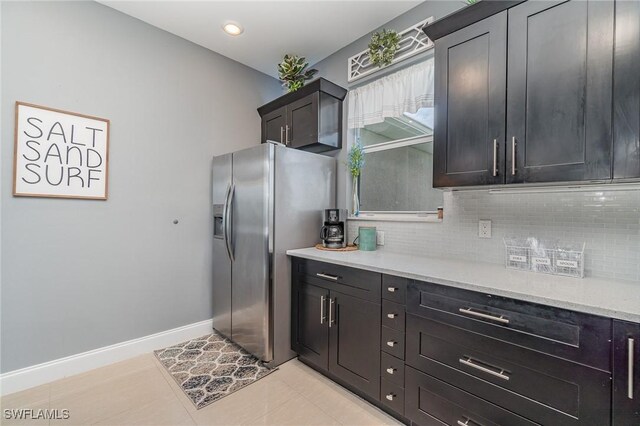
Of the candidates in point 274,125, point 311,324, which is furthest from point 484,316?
point 274,125

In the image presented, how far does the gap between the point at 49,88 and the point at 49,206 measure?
0.87m

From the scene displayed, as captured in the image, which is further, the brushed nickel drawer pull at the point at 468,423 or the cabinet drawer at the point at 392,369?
the cabinet drawer at the point at 392,369

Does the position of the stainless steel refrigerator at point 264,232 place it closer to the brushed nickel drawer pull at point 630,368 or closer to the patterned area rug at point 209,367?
the patterned area rug at point 209,367

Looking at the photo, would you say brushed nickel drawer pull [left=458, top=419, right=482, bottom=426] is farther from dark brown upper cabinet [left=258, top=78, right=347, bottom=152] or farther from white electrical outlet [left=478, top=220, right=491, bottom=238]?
dark brown upper cabinet [left=258, top=78, right=347, bottom=152]

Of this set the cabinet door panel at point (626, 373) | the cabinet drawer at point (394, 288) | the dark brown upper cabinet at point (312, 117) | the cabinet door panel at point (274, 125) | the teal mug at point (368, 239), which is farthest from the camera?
the cabinet door panel at point (274, 125)

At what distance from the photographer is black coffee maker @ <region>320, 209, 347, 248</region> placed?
7.82 ft

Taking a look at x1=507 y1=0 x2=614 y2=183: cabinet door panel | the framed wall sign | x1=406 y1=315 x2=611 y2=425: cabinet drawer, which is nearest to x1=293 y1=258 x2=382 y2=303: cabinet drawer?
x1=406 y1=315 x2=611 y2=425: cabinet drawer

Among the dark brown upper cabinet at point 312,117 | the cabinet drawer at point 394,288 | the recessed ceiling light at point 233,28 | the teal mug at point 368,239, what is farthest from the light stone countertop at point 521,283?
the recessed ceiling light at point 233,28

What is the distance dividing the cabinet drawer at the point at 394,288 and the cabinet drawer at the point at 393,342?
187mm

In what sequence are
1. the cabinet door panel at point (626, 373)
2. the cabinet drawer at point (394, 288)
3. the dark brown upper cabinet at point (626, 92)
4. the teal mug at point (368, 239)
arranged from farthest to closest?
the teal mug at point (368, 239)
the cabinet drawer at point (394, 288)
the dark brown upper cabinet at point (626, 92)
the cabinet door panel at point (626, 373)

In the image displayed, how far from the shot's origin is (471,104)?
1551 mm

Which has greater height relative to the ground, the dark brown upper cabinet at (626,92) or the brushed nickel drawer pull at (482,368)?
the dark brown upper cabinet at (626,92)

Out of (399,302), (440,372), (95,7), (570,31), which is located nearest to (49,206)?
(95,7)

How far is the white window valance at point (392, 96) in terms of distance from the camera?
2.13m
